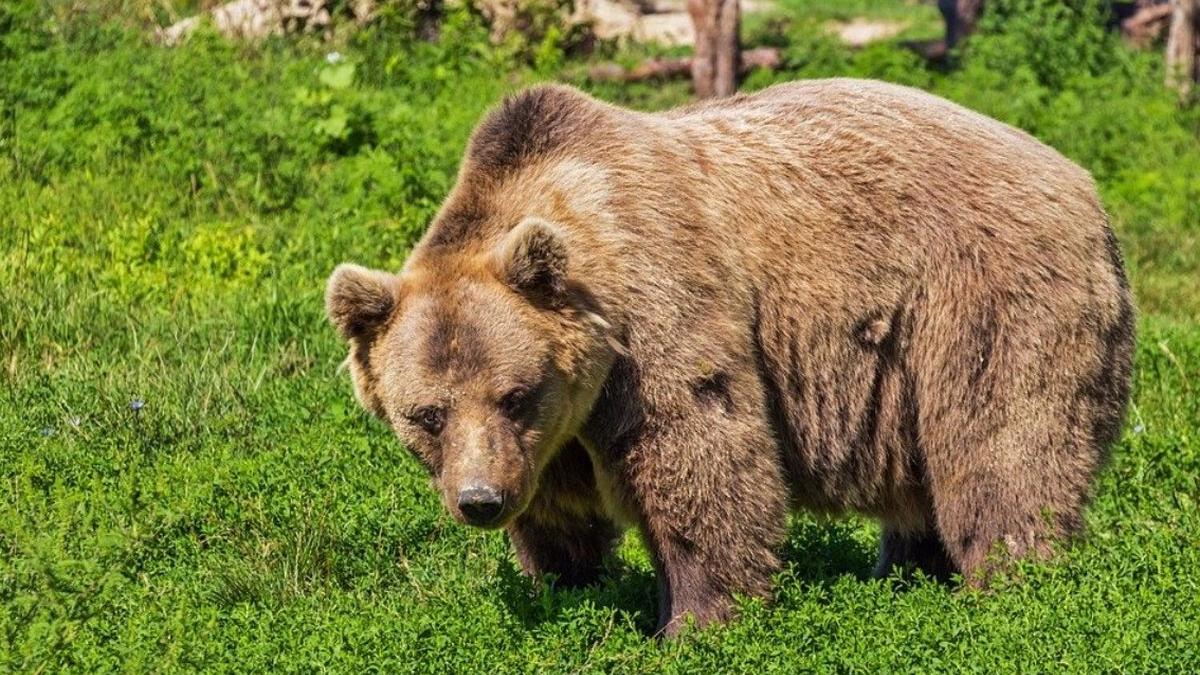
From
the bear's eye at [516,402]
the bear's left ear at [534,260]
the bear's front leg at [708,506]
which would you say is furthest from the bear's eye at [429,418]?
the bear's front leg at [708,506]

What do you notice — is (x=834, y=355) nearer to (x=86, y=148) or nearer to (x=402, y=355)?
(x=402, y=355)

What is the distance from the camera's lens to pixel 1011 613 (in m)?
5.89

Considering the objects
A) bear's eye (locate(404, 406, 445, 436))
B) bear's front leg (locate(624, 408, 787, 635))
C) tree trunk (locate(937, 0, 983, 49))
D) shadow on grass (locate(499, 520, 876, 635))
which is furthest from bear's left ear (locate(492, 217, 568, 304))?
tree trunk (locate(937, 0, 983, 49))

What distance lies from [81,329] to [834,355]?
4138 mm

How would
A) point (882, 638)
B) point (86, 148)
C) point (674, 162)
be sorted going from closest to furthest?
point (882, 638), point (674, 162), point (86, 148)

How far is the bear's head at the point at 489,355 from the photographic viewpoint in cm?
563

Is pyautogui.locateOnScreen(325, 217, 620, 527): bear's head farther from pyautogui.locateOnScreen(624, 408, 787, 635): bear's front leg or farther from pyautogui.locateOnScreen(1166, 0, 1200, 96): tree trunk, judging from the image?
pyautogui.locateOnScreen(1166, 0, 1200, 96): tree trunk

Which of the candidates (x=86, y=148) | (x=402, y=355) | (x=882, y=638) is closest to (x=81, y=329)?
(x=86, y=148)

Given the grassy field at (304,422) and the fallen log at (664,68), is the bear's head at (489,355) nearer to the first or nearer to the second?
the grassy field at (304,422)

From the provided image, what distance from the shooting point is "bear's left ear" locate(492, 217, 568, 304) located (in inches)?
222

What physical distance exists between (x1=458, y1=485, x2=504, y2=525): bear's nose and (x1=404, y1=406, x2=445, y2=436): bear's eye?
280 mm

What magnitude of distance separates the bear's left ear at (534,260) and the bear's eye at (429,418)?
0.46 m

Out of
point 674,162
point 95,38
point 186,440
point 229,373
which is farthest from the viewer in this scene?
point 95,38

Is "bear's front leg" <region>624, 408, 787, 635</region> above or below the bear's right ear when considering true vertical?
below
